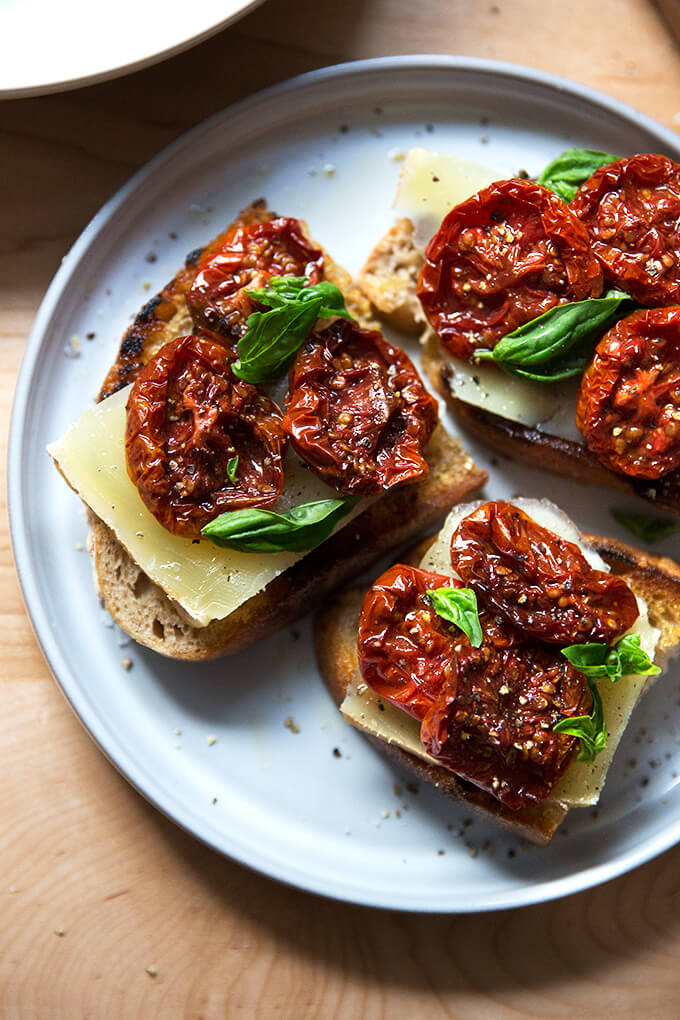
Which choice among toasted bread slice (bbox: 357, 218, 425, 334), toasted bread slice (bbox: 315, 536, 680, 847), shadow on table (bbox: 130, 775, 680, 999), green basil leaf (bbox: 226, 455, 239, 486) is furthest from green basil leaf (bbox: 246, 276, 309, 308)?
shadow on table (bbox: 130, 775, 680, 999)

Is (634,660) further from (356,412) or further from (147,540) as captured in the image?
(147,540)

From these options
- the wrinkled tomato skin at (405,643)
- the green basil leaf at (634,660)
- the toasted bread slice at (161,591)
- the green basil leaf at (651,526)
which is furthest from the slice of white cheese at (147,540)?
the green basil leaf at (651,526)

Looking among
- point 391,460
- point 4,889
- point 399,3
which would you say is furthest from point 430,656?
point 399,3

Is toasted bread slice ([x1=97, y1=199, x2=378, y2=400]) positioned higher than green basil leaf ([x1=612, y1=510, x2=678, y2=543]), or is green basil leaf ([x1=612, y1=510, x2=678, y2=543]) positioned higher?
green basil leaf ([x1=612, y1=510, x2=678, y2=543])

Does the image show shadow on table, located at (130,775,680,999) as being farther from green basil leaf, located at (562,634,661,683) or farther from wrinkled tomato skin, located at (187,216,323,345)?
wrinkled tomato skin, located at (187,216,323,345)

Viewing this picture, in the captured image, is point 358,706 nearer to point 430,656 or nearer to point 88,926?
point 430,656

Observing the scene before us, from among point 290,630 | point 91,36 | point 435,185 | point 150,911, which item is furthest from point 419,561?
point 91,36

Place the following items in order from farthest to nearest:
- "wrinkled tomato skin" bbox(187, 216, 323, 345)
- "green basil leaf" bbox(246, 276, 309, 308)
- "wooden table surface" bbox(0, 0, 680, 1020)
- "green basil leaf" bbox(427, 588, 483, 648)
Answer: "wooden table surface" bbox(0, 0, 680, 1020) → "wrinkled tomato skin" bbox(187, 216, 323, 345) → "green basil leaf" bbox(246, 276, 309, 308) → "green basil leaf" bbox(427, 588, 483, 648)

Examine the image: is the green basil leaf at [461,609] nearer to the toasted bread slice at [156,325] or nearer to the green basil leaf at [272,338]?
the green basil leaf at [272,338]
